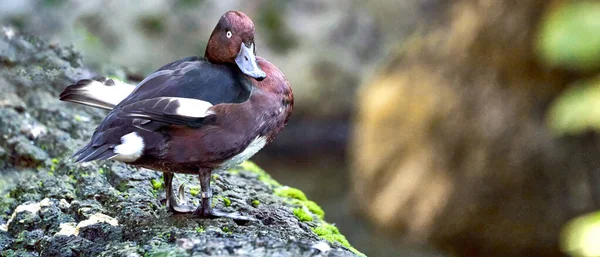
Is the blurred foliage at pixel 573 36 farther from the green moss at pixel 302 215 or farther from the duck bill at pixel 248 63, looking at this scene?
the duck bill at pixel 248 63

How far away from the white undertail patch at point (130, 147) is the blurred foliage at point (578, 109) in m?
2.91

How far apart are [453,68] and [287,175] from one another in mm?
1651

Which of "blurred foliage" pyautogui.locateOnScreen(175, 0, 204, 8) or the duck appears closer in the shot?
the duck

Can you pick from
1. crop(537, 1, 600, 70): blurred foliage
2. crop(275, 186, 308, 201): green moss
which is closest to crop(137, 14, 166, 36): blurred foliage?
crop(537, 1, 600, 70): blurred foliage

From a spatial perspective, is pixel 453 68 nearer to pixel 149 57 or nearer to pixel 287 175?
pixel 287 175

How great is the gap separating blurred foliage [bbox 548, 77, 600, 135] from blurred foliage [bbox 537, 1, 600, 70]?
15cm

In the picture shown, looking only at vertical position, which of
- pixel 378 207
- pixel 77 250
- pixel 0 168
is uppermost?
pixel 378 207

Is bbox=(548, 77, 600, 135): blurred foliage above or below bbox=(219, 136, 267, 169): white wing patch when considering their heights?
above

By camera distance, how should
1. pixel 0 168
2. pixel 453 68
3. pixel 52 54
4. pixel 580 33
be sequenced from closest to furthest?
pixel 0 168 → pixel 52 54 → pixel 580 33 → pixel 453 68

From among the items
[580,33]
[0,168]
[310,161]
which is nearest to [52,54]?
[0,168]

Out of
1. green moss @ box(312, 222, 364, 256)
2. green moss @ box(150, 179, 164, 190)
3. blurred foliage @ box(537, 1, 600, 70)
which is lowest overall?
green moss @ box(312, 222, 364, 256)

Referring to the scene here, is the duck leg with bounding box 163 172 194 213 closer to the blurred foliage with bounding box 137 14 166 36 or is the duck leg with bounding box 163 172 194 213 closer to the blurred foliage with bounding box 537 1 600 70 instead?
the blurred foliage with bounding box 537 1 600 70

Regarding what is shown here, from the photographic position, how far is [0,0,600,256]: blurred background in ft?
14.4

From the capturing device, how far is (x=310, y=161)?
250 inches
